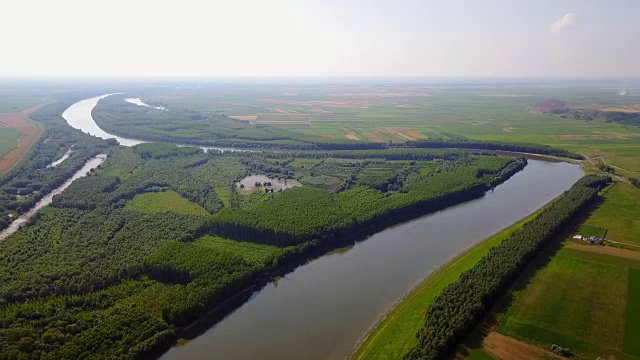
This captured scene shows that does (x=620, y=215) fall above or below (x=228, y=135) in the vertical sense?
above

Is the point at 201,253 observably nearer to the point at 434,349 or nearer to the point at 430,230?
the point at 434,349

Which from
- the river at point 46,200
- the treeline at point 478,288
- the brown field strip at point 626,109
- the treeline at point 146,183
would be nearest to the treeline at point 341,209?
the treeline at point 146,183

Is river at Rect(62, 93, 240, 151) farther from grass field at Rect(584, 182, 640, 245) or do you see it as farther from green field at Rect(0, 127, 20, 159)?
grass field at Rect(584, 182, 640, 245)

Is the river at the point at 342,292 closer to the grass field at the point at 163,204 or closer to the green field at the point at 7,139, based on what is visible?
the grass field at the point at 163,204

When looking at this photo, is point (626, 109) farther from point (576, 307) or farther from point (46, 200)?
point (46, 200)

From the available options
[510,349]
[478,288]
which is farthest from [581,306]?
[510,349]

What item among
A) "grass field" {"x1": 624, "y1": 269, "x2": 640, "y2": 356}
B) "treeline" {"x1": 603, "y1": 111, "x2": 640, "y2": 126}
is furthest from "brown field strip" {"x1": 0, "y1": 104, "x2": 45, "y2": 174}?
"treeline" {"x1": 603, "y1": 111, "x2": 640, "y2": 126}

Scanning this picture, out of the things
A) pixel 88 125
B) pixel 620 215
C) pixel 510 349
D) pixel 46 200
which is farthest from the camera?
pixel 88 125

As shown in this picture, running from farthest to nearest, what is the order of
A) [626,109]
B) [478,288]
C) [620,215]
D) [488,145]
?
[626,109] < [488,145] < [620,215] < [478,288]
